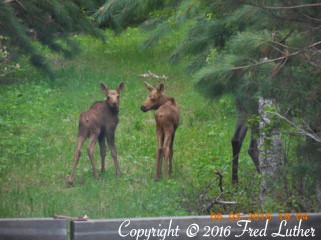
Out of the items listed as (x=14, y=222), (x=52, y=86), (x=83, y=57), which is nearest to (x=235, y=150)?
(x=14, y=222)

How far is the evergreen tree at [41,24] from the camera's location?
10.3 m

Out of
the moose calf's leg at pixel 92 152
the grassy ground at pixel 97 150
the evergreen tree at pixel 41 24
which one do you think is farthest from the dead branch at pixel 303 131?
the moose calf's leg at pixel 92 152

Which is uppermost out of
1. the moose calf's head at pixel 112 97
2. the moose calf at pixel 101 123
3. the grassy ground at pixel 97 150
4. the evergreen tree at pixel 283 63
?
the evergreen tree at pixel 283 63

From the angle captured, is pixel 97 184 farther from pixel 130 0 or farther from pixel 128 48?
pixel 128 48

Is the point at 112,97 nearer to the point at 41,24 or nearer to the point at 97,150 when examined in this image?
the point at 97,150

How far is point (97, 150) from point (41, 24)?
278 cm

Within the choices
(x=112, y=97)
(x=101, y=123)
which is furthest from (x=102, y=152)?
(x=112, y=97)

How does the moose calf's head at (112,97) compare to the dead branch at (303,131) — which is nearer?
the dead branch at (303,131)

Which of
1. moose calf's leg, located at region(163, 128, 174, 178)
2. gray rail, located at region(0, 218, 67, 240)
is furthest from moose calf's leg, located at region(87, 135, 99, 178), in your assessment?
gray rail, located at region(0, 218, 67, 240)

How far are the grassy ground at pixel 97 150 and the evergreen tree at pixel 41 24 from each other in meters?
1.03

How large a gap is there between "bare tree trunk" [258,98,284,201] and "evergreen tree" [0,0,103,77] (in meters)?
3.10

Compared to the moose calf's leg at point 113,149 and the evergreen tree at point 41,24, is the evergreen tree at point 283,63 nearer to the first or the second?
the evergreen tree at point 41,24

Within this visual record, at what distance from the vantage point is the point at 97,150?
1387cm

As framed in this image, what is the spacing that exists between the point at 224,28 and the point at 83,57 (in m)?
10.5
